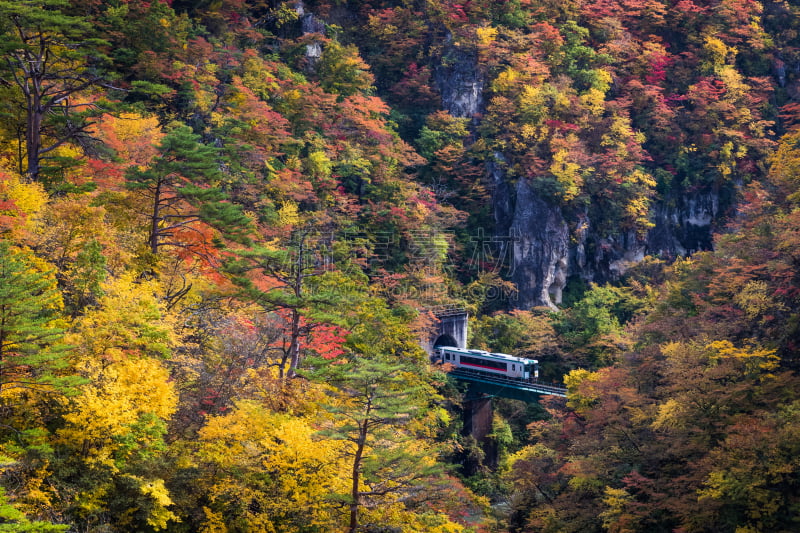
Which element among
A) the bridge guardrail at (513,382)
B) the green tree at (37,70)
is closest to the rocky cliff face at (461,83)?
the bridge guardrail at (513,382)

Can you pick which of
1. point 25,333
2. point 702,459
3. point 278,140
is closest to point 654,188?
point 278,140

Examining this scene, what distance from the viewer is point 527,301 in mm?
38812

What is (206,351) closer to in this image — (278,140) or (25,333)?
(25,333)

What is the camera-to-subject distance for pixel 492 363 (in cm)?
3167

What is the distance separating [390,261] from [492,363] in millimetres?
6912

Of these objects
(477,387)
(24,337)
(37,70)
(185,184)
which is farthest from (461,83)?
(24,337)

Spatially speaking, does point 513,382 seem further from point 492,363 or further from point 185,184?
point 185,184

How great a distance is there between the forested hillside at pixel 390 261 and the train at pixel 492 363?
1.60 m

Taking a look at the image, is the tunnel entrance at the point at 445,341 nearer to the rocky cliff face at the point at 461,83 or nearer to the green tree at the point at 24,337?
the rocky cliff face at the point at 461,83

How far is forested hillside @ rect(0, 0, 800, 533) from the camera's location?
14.7 m

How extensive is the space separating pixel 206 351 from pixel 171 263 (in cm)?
317

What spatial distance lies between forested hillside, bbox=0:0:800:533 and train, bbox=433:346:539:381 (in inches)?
63.0

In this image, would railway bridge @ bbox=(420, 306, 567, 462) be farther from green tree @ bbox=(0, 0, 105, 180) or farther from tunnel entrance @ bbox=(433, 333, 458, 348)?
green tree @ bbox=(0, 0, 105, 180)

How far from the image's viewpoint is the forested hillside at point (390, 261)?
48.2 ft
